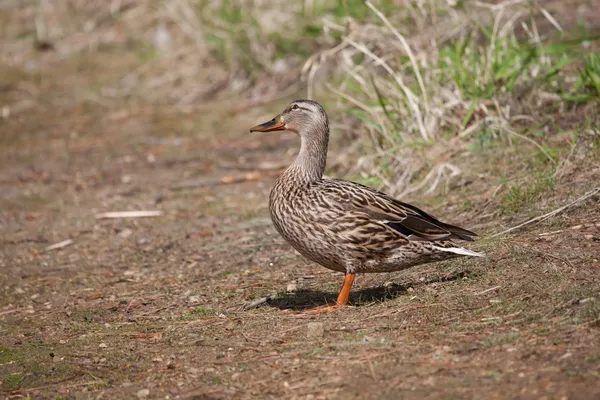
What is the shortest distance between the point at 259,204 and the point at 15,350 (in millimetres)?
3404

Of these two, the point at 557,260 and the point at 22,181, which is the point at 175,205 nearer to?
the point at 22,181

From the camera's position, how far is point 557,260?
493cm

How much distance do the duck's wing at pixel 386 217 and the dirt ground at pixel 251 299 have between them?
28cm

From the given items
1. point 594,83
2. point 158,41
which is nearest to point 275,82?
point 158,41

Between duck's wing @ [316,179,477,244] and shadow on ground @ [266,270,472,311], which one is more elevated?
duck's wing @ [316,179,477,244]

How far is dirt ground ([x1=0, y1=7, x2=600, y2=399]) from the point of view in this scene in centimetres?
391

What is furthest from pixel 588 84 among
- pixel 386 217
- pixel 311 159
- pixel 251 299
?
pixel 251 299

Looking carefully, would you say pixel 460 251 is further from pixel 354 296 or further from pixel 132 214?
pixel 132 214

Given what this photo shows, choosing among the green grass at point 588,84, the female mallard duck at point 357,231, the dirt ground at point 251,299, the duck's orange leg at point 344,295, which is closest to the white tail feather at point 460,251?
the female mallard duck at point 357,231

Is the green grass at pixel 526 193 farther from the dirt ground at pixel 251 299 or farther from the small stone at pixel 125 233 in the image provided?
the small stone at pixel 125 233

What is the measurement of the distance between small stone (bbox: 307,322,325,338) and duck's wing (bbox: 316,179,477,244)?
2.21 feet

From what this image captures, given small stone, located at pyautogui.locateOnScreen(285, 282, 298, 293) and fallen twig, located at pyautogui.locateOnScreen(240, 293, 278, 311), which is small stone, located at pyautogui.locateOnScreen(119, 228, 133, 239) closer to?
small stone, located at pyautogui.locateOnScreen(285, 282, 298, 293)

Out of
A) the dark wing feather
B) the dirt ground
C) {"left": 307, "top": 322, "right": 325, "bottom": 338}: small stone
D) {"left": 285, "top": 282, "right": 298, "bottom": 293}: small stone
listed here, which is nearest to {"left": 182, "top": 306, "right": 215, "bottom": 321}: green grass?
the dirt ground

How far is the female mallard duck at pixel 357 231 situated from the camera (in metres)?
5.02
